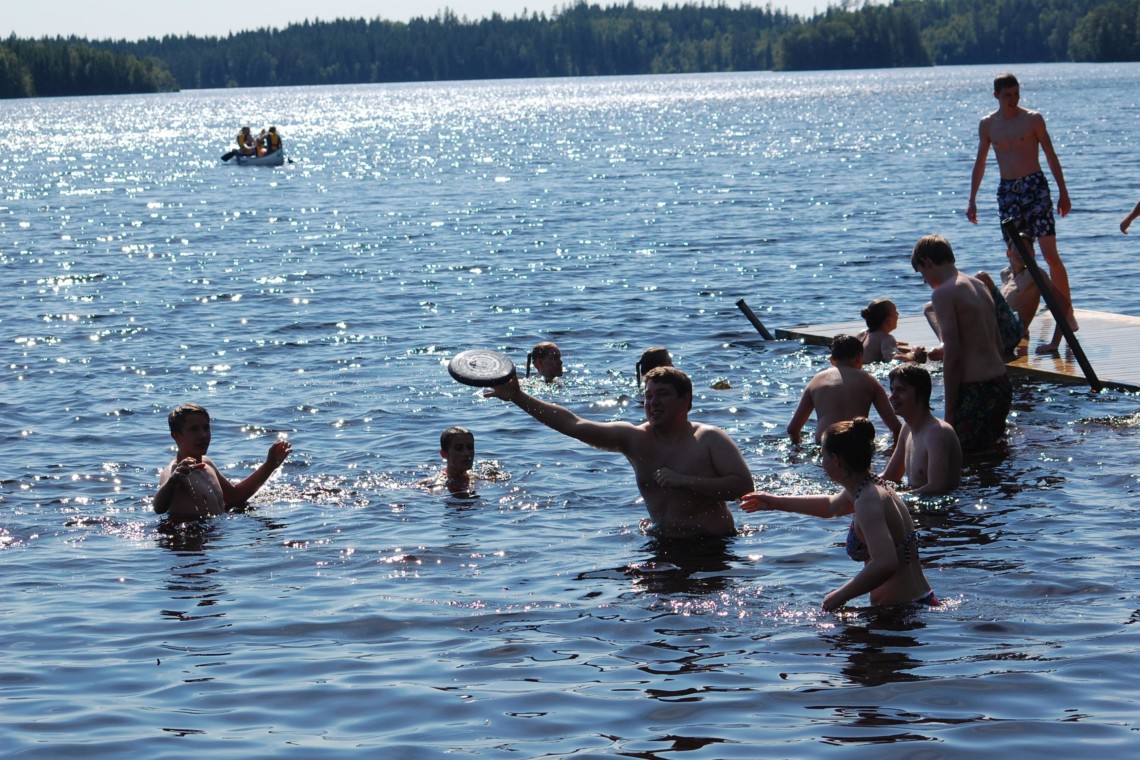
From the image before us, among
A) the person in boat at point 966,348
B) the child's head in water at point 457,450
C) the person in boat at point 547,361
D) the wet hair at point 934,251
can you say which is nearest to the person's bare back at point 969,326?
the person in boat at point 966,348

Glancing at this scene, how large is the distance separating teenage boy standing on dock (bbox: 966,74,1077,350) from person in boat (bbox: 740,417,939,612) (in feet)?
26.6

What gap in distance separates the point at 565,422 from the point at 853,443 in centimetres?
177

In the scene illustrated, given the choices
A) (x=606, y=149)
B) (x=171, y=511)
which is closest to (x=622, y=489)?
(x=171, y=511)

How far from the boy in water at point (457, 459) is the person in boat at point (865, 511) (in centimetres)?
466

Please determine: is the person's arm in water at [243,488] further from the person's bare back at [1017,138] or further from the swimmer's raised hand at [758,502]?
the person's bare back at [1017,138]

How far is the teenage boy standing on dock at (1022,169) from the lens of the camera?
15781 millimetres

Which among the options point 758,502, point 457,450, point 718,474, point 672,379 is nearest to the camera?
point 758,502

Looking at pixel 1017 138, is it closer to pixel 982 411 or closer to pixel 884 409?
pixel 982 411

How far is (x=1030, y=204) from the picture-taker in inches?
631

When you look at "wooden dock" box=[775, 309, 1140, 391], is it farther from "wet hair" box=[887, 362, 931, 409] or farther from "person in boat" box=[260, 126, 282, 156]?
"person in boat" box=[260, 126, 282, 156]

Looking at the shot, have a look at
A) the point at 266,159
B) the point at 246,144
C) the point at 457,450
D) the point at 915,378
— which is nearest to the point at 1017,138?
the point at 915,378

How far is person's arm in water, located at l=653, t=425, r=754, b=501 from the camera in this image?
9.60 meters

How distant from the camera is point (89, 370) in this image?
19766 millimetres

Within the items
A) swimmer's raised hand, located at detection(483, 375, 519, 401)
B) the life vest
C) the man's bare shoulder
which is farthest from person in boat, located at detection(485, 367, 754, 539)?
the life vest
